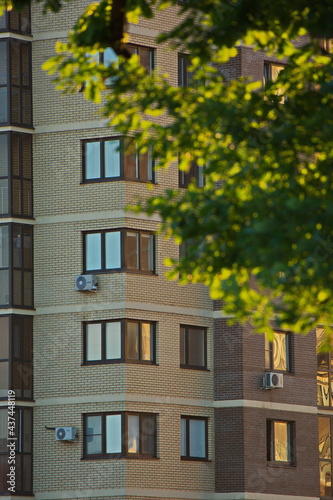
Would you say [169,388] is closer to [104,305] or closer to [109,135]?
[104,305]

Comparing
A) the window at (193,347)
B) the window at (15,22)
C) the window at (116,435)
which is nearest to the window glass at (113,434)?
the window at (116,435)

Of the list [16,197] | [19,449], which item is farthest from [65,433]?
[16,197]

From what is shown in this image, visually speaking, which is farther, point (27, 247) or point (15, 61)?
point (15, 61)

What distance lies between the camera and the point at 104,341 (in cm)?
3550

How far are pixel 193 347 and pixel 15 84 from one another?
28.3 feet

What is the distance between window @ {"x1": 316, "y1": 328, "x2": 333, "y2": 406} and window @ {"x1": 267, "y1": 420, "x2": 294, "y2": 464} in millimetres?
1802

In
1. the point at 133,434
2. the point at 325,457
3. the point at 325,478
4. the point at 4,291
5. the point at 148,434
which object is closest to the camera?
the point at 133,434

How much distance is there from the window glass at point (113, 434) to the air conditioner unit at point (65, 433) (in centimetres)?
87

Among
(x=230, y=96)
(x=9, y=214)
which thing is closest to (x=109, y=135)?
(x=9, y=214)

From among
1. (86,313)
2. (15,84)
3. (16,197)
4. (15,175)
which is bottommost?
(86,313)

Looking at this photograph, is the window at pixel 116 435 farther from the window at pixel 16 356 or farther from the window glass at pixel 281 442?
the window glass at pixel 281 442

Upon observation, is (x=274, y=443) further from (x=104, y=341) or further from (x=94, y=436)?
(x=104, y=341)

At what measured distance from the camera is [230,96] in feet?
54.7

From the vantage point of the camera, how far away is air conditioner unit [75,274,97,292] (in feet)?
116
